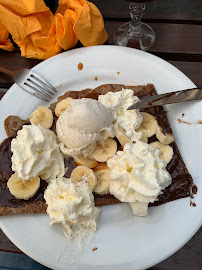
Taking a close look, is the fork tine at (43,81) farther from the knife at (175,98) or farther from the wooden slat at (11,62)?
the knife at (175,98)

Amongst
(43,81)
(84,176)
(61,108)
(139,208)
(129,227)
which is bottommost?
(129,227)

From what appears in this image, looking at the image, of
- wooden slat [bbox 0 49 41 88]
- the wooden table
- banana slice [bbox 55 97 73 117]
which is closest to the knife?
the wooden table

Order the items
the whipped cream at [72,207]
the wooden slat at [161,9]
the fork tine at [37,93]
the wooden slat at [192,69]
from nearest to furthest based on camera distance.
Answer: the whipped cream at [72,207] < the fork tine at [37,93] < the wooden slat at [192,69] < the wooden slat at [161,9]

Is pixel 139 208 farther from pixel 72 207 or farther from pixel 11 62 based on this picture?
pixel 11 62

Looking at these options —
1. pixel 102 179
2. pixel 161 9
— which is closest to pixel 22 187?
pixel 102 179

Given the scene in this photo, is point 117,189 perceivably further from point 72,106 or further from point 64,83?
point 64,83

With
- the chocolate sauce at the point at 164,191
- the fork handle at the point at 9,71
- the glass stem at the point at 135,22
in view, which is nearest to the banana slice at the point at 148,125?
the chocolate sauce at the point at 164,191

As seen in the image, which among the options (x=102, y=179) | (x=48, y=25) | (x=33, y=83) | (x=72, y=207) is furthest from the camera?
(x=48, y=25)
